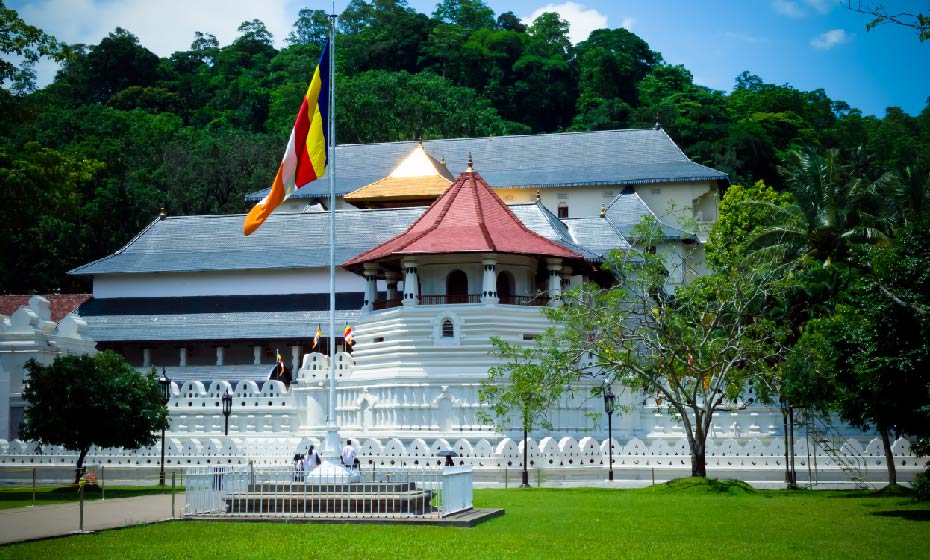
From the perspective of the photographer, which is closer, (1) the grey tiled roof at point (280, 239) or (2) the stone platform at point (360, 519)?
(2) the stone platform at point (360, 519)

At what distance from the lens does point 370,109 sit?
85125 millimetres

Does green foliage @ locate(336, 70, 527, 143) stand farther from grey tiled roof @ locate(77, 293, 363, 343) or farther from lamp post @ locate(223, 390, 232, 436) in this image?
lamp post @ locate(223, 390, 232, 436)

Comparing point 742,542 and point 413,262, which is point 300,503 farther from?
point 413,262

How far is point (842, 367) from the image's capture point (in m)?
25.4

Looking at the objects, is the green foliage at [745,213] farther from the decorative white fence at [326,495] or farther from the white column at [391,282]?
the decorative white fence at [326,495]

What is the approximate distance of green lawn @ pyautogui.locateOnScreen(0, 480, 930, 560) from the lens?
1650 centimetres

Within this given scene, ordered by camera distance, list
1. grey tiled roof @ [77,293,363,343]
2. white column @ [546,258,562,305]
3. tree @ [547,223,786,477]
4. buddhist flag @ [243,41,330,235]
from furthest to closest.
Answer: grey tiled roof @ [77,293,363,343], white column @ [546,258,562,305], tree @ [547,223,786,477], buddhist flag @ [243,41,330,235]

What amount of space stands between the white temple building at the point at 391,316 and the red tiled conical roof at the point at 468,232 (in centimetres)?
10

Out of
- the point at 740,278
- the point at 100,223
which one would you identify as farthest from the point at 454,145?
the point at 740,278


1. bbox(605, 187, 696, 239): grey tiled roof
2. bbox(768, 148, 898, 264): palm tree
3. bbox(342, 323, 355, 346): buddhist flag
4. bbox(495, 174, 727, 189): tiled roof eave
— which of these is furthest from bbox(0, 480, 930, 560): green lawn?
bbox(495, 174, 727, 189): tiled roof eave

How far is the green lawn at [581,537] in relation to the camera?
1650 cm

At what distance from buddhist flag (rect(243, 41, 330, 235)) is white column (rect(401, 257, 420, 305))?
44.1ft

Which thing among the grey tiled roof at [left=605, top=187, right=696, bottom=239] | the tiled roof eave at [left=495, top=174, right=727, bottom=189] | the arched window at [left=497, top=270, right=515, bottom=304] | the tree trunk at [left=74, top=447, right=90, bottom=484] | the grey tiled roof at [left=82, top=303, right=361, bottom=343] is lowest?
the tree trunk at [left=74, top=447, right=90, bottom=484]

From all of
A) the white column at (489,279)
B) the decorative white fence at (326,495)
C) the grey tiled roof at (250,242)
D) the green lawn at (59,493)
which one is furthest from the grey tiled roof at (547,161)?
the decorative white fence at (326,495)
